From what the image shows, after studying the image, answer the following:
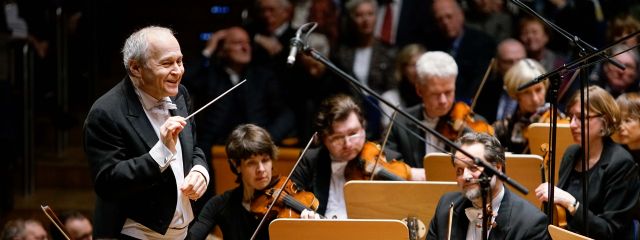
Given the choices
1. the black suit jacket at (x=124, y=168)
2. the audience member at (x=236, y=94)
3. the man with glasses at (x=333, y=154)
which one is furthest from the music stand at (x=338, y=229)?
the audience member at (x=236, y=94)

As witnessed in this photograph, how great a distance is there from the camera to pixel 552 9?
612 centimetres

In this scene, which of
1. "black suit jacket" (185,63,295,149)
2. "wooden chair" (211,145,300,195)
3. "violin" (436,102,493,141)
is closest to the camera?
"violin" (436,102,493,141)

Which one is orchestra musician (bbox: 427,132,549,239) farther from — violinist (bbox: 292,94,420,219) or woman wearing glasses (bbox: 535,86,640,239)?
violinist (bbox: 292,94,420,219)

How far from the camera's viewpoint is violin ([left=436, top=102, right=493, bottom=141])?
4.48 meters

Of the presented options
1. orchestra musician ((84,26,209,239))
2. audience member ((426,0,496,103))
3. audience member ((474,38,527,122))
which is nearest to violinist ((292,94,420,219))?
orchestra musician ((84,26,209,239))

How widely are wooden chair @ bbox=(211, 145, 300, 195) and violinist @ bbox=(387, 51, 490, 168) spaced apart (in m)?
0.66

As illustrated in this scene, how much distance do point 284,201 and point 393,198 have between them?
0.41 m

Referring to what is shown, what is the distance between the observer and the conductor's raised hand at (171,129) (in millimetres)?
2957

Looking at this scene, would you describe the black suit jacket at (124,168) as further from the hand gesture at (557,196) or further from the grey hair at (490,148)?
the hand gesture at (557,196)

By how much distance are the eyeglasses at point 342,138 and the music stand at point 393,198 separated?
48 centimetres

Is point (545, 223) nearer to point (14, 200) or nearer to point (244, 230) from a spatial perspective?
point (244, 230)

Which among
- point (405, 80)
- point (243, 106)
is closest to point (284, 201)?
point (243, 106)

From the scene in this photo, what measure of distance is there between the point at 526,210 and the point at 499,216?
0.09m

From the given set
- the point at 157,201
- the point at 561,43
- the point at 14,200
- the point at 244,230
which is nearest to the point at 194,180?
the point at 157,201
